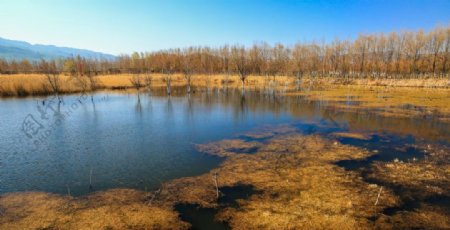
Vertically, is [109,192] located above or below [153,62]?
below

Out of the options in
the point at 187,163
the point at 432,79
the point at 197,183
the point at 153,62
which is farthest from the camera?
the point at 153,62

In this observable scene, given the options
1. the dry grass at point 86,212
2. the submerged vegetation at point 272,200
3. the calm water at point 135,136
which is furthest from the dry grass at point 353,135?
the dry grass at point 86,212

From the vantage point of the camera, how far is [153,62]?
116 meters

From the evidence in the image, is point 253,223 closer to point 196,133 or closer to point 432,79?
point 196,133

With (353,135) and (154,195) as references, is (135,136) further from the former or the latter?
(353,135)

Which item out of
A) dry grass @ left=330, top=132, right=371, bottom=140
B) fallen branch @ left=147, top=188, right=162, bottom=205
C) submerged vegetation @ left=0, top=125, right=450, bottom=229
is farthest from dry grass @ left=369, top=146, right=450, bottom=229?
fallen branch @ left=147, top=188, right=162, bottom=205

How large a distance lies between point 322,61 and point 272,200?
3953 inches

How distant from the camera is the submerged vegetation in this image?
991cm

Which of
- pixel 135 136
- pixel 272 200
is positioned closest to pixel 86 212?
pixel 272 200

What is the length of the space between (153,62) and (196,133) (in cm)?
10019

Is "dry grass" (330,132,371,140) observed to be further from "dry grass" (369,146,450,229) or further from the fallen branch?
the fallen branch

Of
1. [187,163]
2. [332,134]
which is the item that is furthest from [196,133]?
[332,134]

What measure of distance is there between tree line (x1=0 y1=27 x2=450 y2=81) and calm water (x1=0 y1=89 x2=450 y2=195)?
37.0 metres

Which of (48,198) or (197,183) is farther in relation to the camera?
(197,183)
